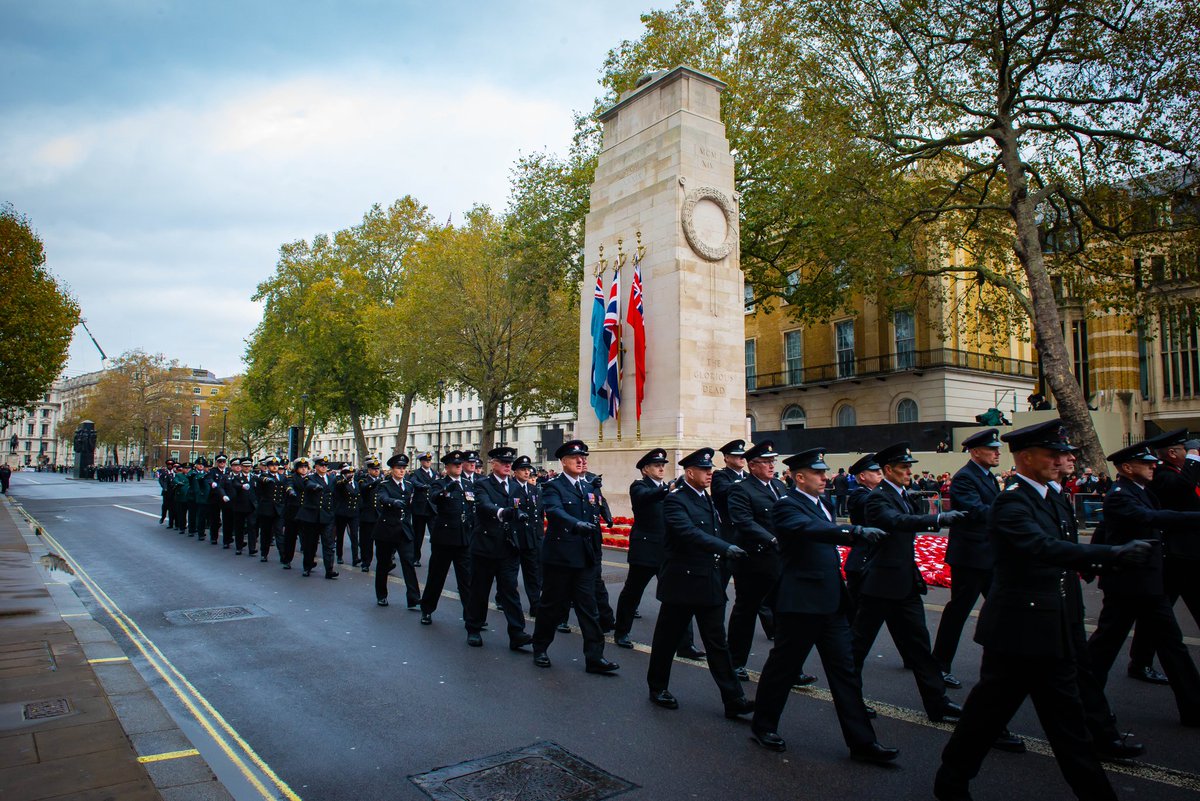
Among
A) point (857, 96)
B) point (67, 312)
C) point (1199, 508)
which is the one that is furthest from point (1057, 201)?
point (67, 312)

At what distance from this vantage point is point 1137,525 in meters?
5.81

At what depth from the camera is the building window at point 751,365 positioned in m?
44.8

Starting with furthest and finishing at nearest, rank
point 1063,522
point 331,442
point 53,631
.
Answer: point 331,442, point 53,631, point 1063,522

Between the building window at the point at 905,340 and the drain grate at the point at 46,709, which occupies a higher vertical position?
the building window at the point at 905,340

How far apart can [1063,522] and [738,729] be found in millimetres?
2444

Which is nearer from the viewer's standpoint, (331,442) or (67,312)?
(67,312)

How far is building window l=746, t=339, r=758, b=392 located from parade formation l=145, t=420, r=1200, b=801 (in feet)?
118

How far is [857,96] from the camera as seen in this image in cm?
2125

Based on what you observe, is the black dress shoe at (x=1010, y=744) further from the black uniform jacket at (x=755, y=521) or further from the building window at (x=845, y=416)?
the building window at (x=845, y=416)

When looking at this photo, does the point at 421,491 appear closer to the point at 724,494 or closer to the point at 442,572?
the point at 442,572

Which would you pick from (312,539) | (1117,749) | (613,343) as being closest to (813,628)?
(1117,749)

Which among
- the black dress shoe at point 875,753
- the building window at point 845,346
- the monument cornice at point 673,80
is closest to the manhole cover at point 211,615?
the black dress shoe at point 875,753

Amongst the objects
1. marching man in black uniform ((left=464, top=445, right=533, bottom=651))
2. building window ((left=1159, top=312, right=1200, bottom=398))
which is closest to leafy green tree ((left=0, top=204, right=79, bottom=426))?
marching man in black uniform ((left=464, top=445, right=533, bottom=651))

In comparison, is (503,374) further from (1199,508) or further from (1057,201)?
(1199,508)
